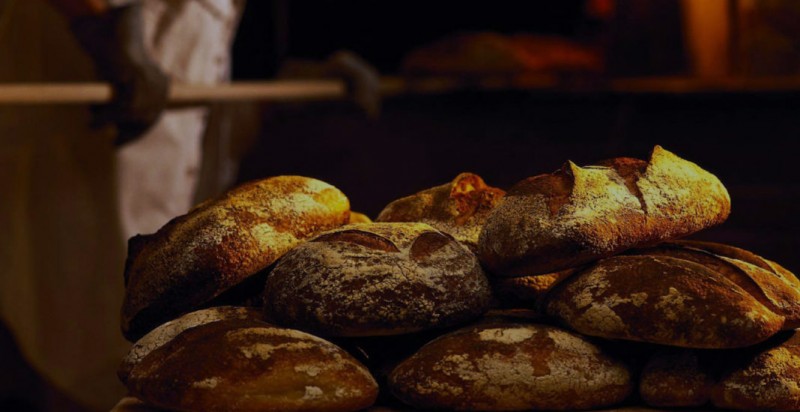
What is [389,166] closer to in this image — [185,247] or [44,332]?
[44,332]

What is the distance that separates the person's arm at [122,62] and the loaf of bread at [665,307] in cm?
245

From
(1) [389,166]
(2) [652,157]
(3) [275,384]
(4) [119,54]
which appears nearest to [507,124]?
(1) [389,166]

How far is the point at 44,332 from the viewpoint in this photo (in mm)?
3930

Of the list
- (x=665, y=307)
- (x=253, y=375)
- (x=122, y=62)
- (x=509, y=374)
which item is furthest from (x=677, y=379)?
(x=122, y=62)

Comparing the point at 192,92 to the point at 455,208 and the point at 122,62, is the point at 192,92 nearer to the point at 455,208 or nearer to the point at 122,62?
the point at 122,62

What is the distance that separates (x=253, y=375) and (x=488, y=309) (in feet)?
0.99

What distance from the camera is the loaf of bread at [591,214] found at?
1102 millimetres

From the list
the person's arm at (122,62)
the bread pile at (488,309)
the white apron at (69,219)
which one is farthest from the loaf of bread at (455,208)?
the white apron at (69,219)

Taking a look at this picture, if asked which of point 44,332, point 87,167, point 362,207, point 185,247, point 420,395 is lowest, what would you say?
point 44,332

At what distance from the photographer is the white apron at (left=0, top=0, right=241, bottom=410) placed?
3.84 m

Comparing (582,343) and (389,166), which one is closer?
(582,343)

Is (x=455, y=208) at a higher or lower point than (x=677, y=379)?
higher

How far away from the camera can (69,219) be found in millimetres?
3926

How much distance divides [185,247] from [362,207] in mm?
3094
